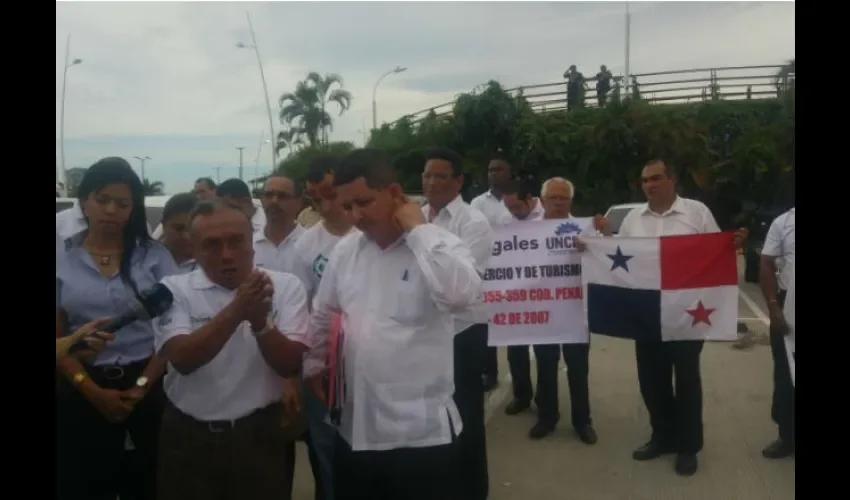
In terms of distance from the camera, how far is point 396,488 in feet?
8.62

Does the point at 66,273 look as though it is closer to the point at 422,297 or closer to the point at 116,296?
the point at 116,296

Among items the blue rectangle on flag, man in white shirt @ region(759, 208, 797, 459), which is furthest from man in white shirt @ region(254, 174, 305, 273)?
man in white shirt @ region(759, 208, 797, 459)

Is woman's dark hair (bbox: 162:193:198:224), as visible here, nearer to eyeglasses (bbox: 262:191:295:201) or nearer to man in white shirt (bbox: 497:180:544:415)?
eyeglasses (bbox: 262:191:295:201)

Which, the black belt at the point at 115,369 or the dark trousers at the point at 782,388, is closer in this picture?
the black belt at the point at 115,369

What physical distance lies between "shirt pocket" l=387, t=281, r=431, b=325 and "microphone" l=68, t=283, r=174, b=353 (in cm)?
76

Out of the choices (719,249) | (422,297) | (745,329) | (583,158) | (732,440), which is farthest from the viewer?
(745,329)

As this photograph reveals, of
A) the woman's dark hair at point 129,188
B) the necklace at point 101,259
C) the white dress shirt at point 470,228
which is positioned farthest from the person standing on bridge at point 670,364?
the necklace at point 101,259

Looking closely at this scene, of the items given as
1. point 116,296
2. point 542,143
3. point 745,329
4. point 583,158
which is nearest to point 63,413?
point 116,296

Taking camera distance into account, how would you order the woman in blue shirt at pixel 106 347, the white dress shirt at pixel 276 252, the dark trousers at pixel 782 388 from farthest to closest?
the dark trousers at pixel 782 388 < the white dress shirt at pixel 276 252 < the woman in blue shirt at pixel 106 347

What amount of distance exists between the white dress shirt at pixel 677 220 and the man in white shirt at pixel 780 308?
1.05 feet

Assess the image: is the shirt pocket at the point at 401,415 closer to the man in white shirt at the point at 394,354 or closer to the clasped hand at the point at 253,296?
the man in white shirt at the point at 394,354

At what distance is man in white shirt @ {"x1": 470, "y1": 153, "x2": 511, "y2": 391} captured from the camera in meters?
4.99

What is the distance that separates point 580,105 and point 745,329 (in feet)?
12.4

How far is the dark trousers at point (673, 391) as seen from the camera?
443cm
